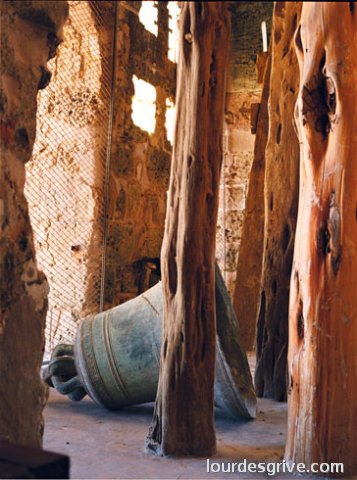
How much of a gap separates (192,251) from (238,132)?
4609 millimetres

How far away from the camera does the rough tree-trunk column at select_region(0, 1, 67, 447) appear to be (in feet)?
6.30

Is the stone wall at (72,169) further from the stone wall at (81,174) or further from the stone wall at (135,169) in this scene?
the stone wall at (135,169)

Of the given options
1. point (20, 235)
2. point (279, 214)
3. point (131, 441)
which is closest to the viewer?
point (20, 235)

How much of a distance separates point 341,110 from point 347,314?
0.73 metres

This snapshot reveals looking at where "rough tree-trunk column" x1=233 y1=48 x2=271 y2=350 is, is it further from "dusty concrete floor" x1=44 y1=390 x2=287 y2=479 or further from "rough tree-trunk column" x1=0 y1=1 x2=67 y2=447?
"rough tree-trunk column" x1=0 y1=1 x2=67 y2=447

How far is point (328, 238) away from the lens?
2.33 metres

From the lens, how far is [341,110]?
2.27 metres

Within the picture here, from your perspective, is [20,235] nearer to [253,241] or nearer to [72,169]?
[72,169]

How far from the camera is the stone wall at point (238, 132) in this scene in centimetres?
679

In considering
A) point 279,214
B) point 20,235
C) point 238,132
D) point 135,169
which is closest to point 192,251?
point 20,235

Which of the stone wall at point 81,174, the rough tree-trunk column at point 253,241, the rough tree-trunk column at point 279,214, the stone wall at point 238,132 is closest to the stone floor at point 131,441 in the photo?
the rough tree-trunk column at point 279,214

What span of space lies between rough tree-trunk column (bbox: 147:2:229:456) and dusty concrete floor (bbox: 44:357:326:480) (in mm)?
126

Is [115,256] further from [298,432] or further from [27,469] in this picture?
[27,469]

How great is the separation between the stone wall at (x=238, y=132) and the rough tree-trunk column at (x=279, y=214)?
2615 mm
